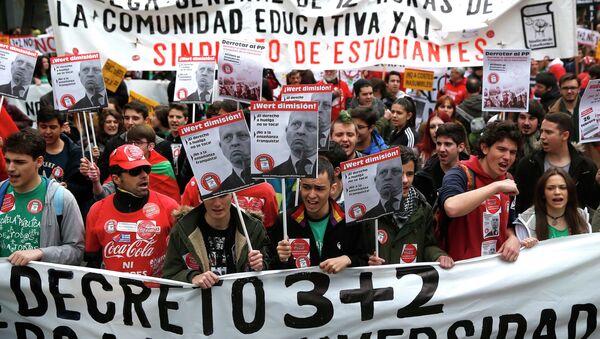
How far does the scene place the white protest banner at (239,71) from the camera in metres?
7.50

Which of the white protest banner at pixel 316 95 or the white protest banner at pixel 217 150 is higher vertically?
the white protest banner at pixel 316 95

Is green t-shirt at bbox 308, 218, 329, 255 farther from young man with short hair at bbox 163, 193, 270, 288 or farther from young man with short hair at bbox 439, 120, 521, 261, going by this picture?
young man with short hair at bbox 439, 120, 521, 261

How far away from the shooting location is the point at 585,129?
23.9ft

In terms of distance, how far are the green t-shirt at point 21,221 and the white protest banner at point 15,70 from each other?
1992 mm

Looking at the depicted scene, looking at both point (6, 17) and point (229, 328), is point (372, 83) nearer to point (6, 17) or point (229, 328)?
point (229, 328)

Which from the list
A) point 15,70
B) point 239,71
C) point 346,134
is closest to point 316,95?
point 346,134

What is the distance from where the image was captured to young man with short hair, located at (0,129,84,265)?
18.0ft

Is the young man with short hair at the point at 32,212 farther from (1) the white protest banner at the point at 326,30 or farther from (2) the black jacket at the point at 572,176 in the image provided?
(2) the black jacket at the point at 572,176

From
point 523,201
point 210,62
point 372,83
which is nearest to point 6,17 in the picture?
point 372,83

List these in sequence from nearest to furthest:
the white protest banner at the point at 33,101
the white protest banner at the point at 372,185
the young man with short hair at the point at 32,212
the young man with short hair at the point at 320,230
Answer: the white protest banner at the point at 372,185, the young man with short hair at the point at 320,230, the young man with short hair at the point at 32,212, the white protest banner at the point at 33,101

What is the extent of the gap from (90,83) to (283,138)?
270 centimetres

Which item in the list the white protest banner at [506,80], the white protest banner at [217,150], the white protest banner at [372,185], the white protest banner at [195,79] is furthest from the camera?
the white protest banner at [195,79]

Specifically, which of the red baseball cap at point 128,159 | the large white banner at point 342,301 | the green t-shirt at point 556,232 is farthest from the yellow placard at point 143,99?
the green t-shirt at point 556,232

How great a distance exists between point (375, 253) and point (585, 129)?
9.17ft
